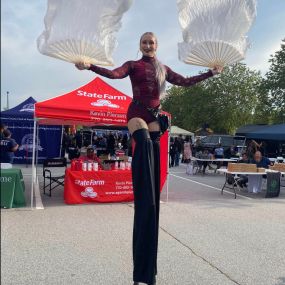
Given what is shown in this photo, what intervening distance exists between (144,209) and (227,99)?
3245 cm

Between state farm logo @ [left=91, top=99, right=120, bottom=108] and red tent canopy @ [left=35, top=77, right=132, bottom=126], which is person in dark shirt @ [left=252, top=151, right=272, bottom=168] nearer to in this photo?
red tent canopy @ [left=35, top=77, right=132, bottom=126]

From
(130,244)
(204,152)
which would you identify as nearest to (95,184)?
(130,244)

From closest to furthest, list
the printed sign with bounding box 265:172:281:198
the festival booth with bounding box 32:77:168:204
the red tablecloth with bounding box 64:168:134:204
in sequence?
the festival booth with bounding box 32:77:168:204, the red tablecloth with bounding box 64:168:134:204, the printed sign with bounding box 265:172:281:198

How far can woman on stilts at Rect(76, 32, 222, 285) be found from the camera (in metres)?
2.63

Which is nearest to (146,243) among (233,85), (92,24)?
(92,24)

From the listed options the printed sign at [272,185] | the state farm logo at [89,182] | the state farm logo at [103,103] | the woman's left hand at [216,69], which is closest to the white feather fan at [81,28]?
the woman's left hand at [216,69]

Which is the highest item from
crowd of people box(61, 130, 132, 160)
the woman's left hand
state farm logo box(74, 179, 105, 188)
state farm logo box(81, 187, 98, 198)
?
the woman's left hand

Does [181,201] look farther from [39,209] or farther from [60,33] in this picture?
[60,33]

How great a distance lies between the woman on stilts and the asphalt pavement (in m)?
0.87

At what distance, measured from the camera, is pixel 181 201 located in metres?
8.72

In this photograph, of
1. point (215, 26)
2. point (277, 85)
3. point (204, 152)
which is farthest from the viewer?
point (277, 85)

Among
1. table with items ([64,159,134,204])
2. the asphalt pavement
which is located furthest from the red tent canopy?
the asphalt pavement

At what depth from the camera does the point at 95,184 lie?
325 inches

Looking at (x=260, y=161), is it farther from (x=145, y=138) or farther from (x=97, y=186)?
(x=145, y=138)
